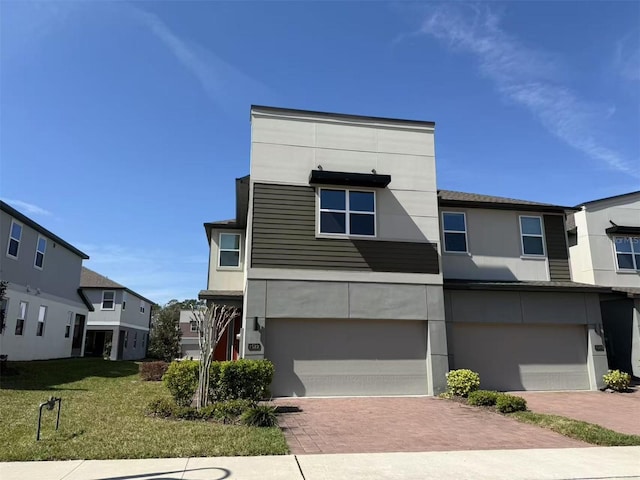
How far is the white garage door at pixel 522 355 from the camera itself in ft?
47.4

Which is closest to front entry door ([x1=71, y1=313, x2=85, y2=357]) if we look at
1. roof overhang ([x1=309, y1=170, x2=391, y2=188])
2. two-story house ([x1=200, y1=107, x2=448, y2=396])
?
two-story house ([x1=200, y1=107, x2=448, y2=396])

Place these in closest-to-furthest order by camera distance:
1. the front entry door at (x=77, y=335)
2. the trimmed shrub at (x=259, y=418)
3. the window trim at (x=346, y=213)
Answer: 1. the trimmed shrub at (x=259, y=418)
2. the window trim at (x=346, y=213)
3. the front entry door at (x=77, y=335)

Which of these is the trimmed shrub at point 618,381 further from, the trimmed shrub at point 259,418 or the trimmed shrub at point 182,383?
the trimmed shrub at point 182,383

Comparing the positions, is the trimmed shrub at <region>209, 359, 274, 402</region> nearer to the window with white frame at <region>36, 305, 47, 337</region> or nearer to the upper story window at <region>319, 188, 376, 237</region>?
the upper story window at <region>319, 188, 376, 237</region>

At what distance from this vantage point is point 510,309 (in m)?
14.7

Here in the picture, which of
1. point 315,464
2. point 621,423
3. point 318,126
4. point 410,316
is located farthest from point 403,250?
point 315,464

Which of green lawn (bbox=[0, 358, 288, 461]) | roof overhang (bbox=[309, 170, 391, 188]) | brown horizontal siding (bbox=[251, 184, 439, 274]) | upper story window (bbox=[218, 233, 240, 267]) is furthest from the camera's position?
upper story window (bbox=[218, 233, 240, 267])

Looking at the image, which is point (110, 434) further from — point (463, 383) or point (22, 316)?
point (22, 316)

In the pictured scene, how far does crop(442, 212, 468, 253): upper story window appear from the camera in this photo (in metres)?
15.9

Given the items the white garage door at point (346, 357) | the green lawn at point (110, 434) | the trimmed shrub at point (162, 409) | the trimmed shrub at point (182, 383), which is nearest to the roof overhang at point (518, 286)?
the white garage door at point (346, 357)

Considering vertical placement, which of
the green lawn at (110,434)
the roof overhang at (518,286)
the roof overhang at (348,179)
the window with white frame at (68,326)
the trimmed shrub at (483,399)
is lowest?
the green lawn at (110,434)

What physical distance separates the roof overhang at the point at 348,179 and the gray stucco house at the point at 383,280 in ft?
0.13

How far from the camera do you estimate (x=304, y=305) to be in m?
13.1

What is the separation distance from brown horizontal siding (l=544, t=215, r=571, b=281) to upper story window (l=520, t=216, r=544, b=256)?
0.23 meters
